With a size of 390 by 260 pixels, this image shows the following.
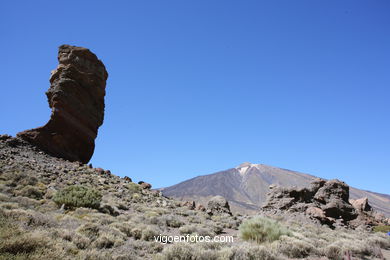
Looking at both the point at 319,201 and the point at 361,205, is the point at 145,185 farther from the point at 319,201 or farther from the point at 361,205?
the point at 361,205

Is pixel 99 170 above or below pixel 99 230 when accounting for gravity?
above

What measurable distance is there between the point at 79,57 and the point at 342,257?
25.1m

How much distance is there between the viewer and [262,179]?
199 metres

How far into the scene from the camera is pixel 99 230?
7820mm

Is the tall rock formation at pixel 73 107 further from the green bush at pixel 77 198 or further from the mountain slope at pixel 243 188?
the mountain slope at pixel 243 188

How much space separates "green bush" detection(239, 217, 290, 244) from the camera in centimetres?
894

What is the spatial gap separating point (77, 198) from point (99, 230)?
5080mm

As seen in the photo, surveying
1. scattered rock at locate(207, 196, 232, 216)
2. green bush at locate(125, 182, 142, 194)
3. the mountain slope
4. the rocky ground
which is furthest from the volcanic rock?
the mountain slope

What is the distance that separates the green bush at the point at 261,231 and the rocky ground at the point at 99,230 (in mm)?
40

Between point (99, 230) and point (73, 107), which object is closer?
point (99, 230)

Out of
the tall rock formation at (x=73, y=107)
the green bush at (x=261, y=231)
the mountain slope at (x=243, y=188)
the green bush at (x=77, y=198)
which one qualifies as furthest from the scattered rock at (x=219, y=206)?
the mountain slope at (x=243, y=188)

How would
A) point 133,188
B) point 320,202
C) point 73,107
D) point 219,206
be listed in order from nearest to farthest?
point 133,188 → point 320,202 → point 219,206 → point 73,107

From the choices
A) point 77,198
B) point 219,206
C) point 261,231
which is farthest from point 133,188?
point 261,231

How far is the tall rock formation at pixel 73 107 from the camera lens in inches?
846
